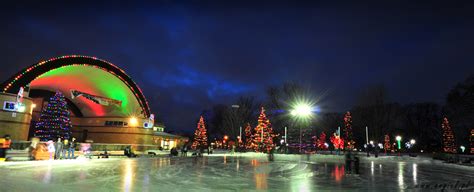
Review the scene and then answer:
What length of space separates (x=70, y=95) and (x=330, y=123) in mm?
66333

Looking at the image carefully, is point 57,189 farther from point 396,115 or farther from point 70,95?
point 396,115

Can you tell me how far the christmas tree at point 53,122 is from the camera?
39.8m

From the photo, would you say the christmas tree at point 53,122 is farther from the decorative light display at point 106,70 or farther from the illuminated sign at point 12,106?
the illuminated sign at point 12,106

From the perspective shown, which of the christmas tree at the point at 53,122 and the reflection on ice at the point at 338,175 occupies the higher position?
the christmas tree at the point at 53,122

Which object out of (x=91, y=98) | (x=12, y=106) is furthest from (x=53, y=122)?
(x=12, y=106)

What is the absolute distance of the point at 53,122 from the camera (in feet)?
132

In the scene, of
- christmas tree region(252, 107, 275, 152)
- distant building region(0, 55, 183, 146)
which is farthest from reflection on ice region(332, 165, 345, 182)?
christmas tree region(252, 107, 275, 152)

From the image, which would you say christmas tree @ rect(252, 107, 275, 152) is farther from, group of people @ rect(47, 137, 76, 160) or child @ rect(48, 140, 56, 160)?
child @ rect(48, 140, 56, 160)

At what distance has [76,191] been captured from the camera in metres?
9.38

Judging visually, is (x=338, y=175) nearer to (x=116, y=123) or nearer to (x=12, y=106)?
(x=12, y=106)

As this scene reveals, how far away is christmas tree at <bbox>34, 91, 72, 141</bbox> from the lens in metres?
39.8

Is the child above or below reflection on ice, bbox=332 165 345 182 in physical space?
above

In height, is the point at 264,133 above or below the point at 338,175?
above

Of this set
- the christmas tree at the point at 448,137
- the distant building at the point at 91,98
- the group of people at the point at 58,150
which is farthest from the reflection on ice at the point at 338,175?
the christmas tree at the point at 448,137
